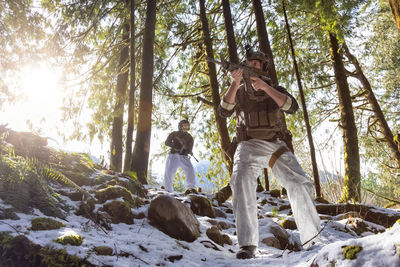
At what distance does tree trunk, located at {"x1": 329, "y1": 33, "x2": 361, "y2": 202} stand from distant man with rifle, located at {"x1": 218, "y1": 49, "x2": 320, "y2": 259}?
4033mm

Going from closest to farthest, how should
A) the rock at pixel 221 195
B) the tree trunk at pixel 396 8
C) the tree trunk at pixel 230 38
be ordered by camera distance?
the tree trunk at pixel 396 8
the rock at pixel 221 195
the tree trunk at pixel 230 38

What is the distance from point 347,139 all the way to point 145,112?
202 inches

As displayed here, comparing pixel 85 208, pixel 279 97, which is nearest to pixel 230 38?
pixel 279 97

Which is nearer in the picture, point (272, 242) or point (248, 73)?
point (248, 73)

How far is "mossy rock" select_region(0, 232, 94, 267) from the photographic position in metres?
1.55

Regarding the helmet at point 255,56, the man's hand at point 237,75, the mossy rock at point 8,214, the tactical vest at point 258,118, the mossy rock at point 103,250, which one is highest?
the helmet at point 255,56

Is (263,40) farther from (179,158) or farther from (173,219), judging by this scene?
(173,219)

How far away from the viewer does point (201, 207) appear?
13.5ft

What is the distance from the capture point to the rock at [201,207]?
13.3 ft

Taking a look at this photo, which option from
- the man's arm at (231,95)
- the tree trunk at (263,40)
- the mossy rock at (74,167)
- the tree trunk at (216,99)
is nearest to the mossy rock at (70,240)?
the mossy rock at (74,167)

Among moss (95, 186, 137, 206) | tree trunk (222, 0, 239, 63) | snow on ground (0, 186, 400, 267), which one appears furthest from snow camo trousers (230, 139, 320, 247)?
tree trunk (222, 0, 239, 63)

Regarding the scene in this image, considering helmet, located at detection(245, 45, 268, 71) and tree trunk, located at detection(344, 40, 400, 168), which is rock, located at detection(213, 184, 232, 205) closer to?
helmet, located at detection(245, 45, 268, 71)

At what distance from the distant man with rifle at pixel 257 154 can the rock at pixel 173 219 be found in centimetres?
60

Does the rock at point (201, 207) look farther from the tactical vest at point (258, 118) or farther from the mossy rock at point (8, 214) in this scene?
the mossy rock at point (8, 214)
